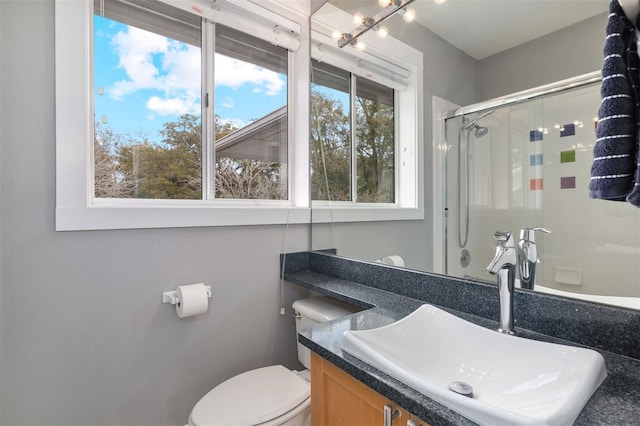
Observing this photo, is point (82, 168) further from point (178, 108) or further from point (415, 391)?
point (415, 391)

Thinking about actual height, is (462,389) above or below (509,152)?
below

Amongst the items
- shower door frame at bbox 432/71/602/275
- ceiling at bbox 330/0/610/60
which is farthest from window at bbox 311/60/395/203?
ceiling at bbox 330/0/610/60

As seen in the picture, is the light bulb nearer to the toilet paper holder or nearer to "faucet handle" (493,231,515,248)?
"faucet handle" (493,231,515,248)

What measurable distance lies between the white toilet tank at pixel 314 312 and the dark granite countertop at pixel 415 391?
25cm

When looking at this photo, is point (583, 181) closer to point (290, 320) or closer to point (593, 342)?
point (593, 342)

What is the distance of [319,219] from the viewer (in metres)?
1.92

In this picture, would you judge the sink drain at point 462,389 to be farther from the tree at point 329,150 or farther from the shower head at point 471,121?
the tree at point 329,150

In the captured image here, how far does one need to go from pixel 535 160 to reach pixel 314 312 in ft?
3.75

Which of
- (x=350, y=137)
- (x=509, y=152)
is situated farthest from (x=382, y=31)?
(x=509, y=152)

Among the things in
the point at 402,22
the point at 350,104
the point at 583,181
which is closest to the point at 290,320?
the point at 350,104

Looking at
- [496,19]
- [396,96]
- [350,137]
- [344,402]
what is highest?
[496,19]

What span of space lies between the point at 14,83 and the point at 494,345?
72.3 inches

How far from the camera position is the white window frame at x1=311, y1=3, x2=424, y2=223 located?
1.53 m

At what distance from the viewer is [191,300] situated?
4.57ft
